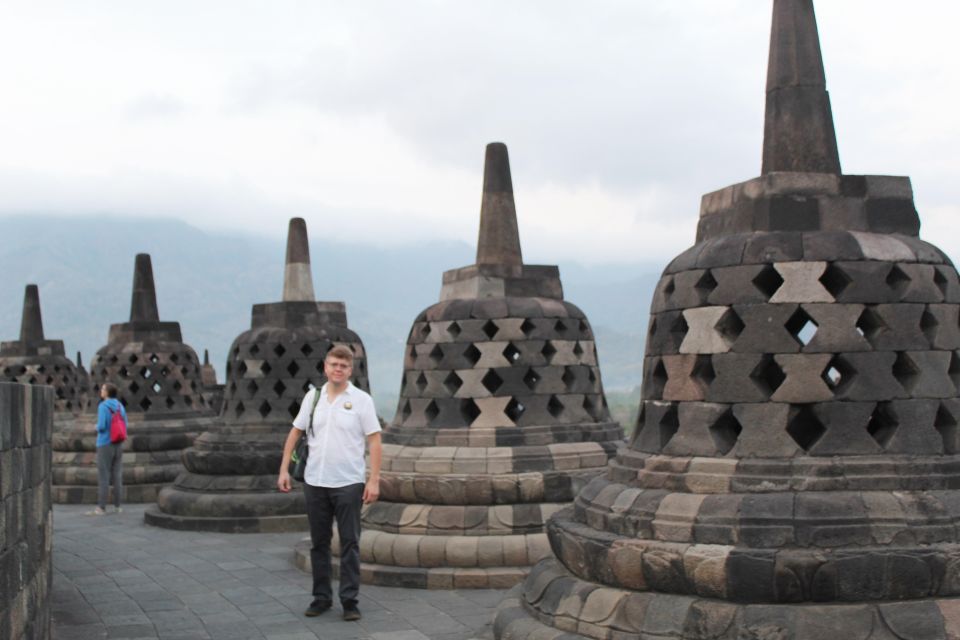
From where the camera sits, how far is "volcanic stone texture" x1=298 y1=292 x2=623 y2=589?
9000 mm

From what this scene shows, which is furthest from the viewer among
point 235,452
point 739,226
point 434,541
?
point 235,452

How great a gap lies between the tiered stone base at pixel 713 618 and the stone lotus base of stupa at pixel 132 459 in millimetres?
11289

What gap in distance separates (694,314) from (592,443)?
4.27m

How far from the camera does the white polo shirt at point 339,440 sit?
7453 mm

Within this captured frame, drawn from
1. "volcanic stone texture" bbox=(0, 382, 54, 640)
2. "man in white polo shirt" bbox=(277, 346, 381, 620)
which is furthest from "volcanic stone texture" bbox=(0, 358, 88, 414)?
"volcanic stone texture" bbox=(0, 382, 54, 640)

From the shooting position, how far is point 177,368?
664 inches

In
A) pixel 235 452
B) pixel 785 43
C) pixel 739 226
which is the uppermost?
pixel 785 43

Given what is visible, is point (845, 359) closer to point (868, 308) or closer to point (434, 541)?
point (868, 308)

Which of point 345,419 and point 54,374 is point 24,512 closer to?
point 345,419

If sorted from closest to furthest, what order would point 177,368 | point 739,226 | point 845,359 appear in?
point 845,359 < point 739,226 < point 177,368

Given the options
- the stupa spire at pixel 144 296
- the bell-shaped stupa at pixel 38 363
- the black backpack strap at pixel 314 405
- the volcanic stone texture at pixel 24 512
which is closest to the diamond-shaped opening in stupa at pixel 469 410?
Result: the black backpack strap at pixel 314 405

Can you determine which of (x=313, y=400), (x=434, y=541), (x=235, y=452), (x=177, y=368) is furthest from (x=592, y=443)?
(x=177, y=368)

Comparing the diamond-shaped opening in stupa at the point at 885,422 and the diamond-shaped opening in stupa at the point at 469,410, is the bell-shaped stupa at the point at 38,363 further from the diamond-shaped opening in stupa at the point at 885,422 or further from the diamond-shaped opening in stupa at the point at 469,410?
the diamond-shaped opening in stupa at the point at 885,422

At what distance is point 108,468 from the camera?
13.9m
